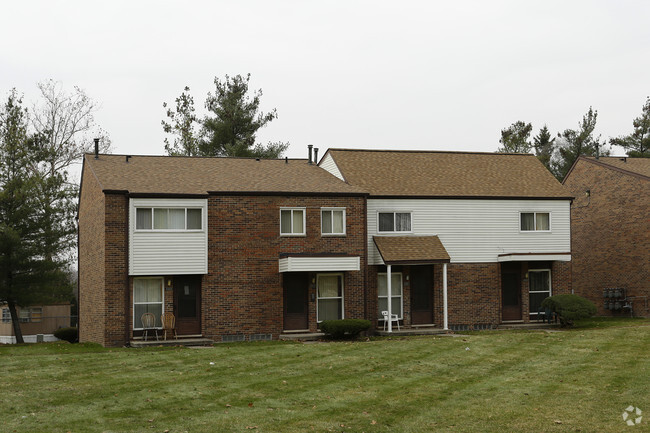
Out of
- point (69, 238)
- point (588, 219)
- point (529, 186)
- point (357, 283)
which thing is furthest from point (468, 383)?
point (69, 238)

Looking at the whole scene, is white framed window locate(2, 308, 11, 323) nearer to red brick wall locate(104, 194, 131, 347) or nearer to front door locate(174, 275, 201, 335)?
red brick wall locate(104, 194, 131, 347)

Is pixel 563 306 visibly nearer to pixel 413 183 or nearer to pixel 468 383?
pixel 413 183

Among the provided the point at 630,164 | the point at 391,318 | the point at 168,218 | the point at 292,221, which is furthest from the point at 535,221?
the point at 168,218

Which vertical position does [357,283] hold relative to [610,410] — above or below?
above

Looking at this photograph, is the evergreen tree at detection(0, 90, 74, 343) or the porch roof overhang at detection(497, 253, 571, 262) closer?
→ the porch roof overhang at detection(497, 253, 571, 262)

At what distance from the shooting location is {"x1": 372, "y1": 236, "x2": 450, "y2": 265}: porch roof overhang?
2797cm

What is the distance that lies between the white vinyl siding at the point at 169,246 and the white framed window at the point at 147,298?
677mm

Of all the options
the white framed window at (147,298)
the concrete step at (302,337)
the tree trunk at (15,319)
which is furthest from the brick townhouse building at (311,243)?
the tree trunk at (15,319)

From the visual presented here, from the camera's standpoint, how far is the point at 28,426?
12.4 meters

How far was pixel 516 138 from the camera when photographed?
62031 millimetres

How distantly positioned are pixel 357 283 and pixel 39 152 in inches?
950

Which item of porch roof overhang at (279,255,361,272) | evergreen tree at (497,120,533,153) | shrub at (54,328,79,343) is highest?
evergreen tree at (497,120,533,153)

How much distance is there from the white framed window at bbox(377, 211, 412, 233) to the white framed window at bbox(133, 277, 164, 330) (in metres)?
8.74

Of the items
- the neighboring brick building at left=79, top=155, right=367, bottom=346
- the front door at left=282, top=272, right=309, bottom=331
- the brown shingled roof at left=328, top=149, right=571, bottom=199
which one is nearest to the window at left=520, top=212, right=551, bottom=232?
the brown shingled roof at left=328, top=149, right=571, bottom=199
